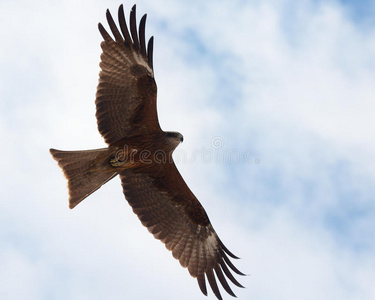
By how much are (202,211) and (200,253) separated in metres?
0.81

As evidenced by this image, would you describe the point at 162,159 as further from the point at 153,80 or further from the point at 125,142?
the point at 153,80

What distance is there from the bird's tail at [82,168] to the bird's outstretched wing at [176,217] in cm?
68

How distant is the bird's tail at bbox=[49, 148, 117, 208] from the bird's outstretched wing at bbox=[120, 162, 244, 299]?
0.68 m

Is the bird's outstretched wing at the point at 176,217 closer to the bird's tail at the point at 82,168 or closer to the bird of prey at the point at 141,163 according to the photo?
the bird of prey at the point at 141,163

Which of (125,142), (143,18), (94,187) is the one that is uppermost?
(143,18)

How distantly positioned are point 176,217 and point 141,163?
131 centimetres

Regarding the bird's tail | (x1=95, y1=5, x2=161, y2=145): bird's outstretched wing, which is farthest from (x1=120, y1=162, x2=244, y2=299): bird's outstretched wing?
(x1=95, y1=5, x2=161, y2=145): bird's outstretched wing

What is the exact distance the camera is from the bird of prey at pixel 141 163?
33.2 ft

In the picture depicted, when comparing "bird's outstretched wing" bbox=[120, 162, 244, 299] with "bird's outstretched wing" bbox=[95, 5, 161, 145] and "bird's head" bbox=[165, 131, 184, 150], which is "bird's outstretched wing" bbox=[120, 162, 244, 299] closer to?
"bird's head" bbox=[165, 131, 184, 150]

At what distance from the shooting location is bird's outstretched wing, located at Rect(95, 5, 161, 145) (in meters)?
10.1

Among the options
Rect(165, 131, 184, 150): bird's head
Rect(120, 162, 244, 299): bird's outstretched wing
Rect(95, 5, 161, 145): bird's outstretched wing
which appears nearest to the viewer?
Rect(95, 5, 161, 145): bird's outstretched wing

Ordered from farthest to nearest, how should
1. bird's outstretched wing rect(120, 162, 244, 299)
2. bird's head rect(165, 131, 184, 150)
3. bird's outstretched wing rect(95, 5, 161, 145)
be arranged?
bird's outstretched wing rect(120, 162, 244, 299) < bird's head rect(165, 131, 184, 150) < bird's outstretched wing rect(95, 5, 161, 145)

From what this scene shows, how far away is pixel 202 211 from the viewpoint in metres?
11.1

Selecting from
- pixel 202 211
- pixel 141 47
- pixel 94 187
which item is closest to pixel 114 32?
pixel 141 47
